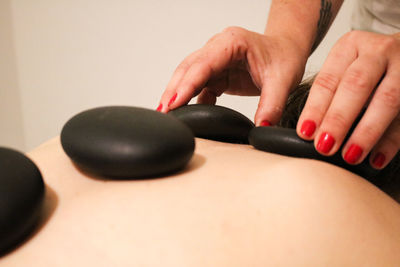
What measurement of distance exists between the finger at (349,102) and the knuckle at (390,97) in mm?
17

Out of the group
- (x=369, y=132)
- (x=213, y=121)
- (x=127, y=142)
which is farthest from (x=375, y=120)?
(x=127, y=142)

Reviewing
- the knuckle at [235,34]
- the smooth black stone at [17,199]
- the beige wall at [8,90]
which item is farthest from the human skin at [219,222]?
the beige wall at [8,90]

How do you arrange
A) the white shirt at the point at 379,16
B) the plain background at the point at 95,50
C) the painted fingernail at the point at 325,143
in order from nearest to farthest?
the painted fingernail at the point at 325,143, the white shirt at the point at 379,16, the plain background at the point at 95,50

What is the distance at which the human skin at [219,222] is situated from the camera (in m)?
0.29

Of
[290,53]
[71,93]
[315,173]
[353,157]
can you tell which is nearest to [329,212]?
[315,173]

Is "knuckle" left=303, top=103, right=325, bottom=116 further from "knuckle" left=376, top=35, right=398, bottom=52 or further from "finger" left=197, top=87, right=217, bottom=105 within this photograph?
"finger" left=197, top=87, right=217, bottom=105

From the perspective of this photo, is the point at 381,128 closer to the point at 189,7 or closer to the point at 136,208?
the point at 136,208

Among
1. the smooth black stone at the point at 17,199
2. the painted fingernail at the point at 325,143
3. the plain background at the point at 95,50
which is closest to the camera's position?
the smooth black stone at the point at 17,199

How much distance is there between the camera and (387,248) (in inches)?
13.0

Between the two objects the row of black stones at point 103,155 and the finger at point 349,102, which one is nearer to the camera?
the row of black stones at point 103,155

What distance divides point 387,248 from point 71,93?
6.37ft

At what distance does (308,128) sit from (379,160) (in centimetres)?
12

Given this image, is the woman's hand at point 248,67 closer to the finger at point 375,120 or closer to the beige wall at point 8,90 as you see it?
the finger at point 375,120

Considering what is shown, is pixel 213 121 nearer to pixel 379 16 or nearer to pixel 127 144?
pixel 127 144
